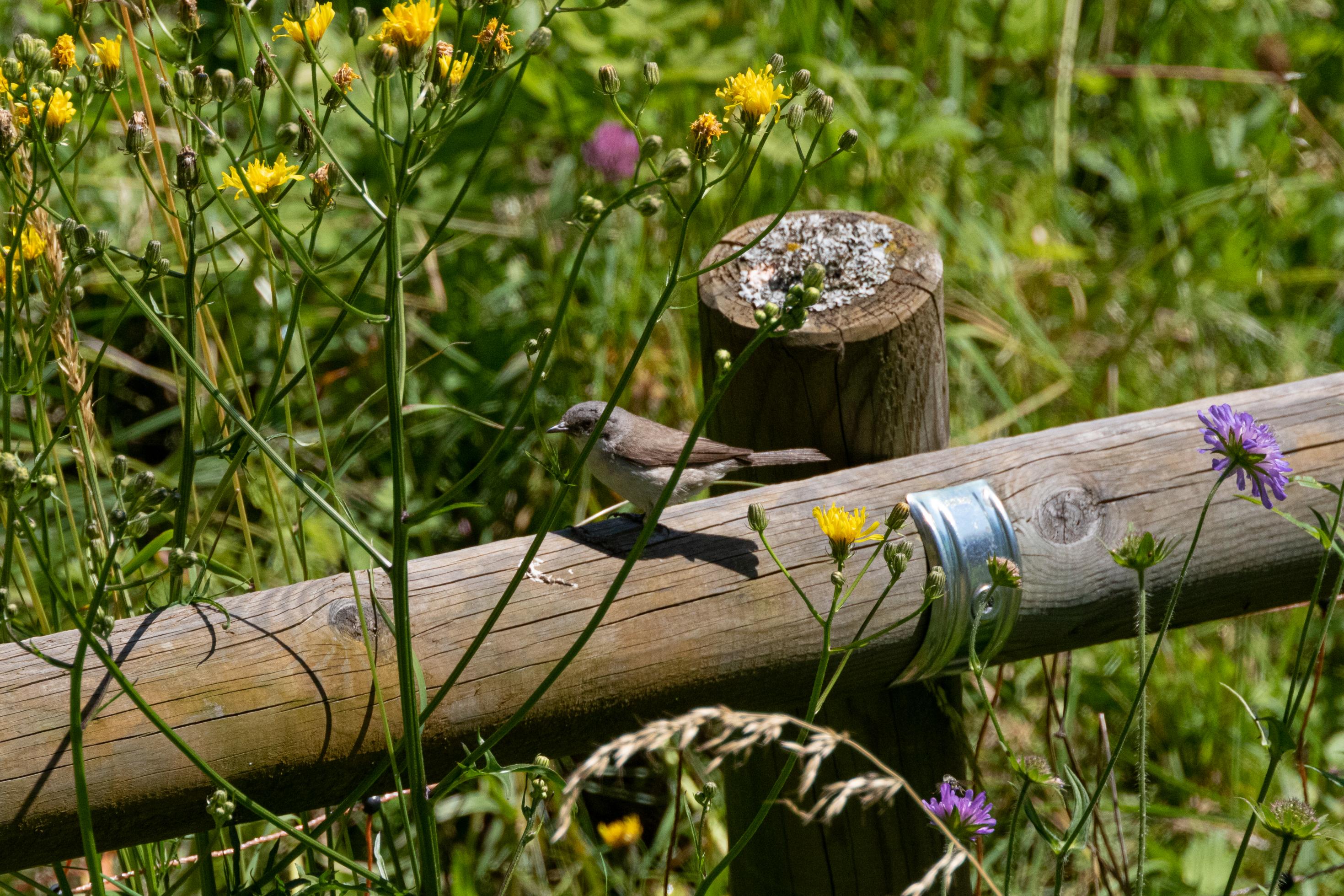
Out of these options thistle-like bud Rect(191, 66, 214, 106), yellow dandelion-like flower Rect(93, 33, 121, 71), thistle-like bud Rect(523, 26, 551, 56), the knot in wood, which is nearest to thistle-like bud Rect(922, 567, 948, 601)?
the knot in wood

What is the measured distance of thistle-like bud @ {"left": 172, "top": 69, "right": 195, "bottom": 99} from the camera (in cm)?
149

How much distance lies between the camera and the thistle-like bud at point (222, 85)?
1591mm

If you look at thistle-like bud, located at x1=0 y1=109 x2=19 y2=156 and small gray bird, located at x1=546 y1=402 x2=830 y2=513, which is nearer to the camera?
thistle-like bud, located at x1=0 y1=109 x2=19 y2=156

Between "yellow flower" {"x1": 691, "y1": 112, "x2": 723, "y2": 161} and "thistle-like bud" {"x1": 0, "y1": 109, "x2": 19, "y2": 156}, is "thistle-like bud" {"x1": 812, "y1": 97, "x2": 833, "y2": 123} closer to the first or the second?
"yellow flower" {"x1": 691, "y1": 112, "x2": 723, "y2": 161}

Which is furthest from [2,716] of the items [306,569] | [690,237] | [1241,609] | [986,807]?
[690,237]

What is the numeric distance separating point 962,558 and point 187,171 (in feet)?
4.89

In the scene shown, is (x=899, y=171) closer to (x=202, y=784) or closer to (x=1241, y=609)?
(x=1241, y=609)

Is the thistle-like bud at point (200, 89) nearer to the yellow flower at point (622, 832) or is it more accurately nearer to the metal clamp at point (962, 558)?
the metal clamp at point (962, 558)

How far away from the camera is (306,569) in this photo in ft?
6.69

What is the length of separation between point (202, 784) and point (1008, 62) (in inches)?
211

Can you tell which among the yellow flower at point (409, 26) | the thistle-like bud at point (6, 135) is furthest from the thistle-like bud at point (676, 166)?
the thistle-like bud at point (6, 135)

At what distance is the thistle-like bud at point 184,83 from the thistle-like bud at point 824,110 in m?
0.87

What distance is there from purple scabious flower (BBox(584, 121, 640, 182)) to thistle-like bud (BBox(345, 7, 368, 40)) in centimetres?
255

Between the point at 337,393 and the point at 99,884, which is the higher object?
the point at 99,884
